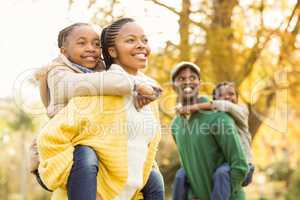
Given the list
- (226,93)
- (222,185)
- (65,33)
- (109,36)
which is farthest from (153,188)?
(226,93)

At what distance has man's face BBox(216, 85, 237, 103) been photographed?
5.14m

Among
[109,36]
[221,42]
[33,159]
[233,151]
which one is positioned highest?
[109,36]

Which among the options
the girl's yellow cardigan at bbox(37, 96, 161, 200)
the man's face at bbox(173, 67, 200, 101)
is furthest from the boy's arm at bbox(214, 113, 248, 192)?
the girl's yellow cardigan at bbox(37, 96, 161, 200)

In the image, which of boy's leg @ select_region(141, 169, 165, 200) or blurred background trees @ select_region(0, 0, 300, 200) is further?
blurred background trees @ select_region(0, 0, 300, 200)

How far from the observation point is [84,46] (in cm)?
323

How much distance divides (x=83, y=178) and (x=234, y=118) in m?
2.16

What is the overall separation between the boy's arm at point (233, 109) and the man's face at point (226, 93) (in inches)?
8.8

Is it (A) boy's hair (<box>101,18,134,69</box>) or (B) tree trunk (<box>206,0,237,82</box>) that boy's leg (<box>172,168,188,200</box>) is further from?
(B) tree trunk (<box>206,0,237,82</box>)

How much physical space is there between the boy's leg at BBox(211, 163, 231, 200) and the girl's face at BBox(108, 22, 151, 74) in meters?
1.47

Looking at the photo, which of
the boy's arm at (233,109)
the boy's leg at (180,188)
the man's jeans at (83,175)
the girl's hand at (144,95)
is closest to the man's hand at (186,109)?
the boy's arm at (233,109)

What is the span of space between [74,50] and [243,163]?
65.3 inches

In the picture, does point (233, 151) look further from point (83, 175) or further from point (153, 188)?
point (83, 175)

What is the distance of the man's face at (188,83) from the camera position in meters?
4.66

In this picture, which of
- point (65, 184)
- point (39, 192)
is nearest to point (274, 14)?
point (65, 184)
